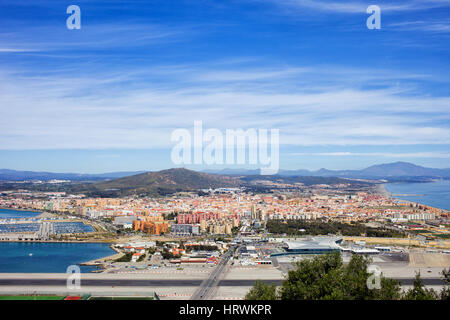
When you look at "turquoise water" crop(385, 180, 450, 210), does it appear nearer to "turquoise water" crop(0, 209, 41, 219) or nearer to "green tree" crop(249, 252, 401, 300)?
"green tree" crop(249, 252, 401, 300)

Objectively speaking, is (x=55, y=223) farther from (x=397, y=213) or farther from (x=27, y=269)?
(x=397, y=213)

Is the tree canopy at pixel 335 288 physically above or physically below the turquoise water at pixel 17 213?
above

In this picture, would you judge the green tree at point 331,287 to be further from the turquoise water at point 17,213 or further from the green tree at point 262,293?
the turquoise water at point 17,213

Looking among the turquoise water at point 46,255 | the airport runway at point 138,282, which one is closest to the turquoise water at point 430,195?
the airport runway at point 138,282

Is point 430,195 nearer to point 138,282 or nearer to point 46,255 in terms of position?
point 46,255

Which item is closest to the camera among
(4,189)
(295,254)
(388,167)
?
(295,254)
